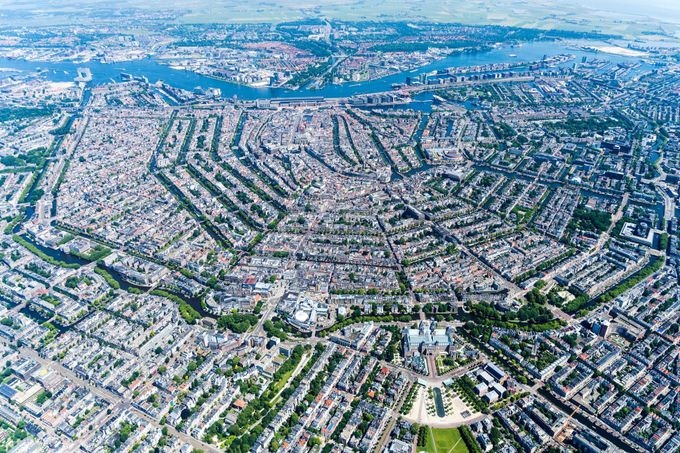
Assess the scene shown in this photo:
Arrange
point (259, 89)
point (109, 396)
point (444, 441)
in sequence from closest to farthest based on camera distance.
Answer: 1. point (444, 441)
2. point (109, 396)
3. point (259, 89)

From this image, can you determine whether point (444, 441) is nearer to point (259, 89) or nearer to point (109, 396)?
point (109, 396)

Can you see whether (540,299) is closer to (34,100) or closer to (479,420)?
(479,420)

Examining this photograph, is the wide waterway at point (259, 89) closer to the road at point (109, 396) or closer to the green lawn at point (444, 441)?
the road at point (109, 396)

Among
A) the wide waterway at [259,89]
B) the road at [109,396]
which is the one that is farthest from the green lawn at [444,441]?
the wide waterway at [259,89]

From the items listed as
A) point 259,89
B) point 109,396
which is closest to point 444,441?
A: point 109,396

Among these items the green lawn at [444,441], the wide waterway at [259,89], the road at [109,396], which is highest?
the wide waterway at [259,89]

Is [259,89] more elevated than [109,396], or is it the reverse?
[259,89]
